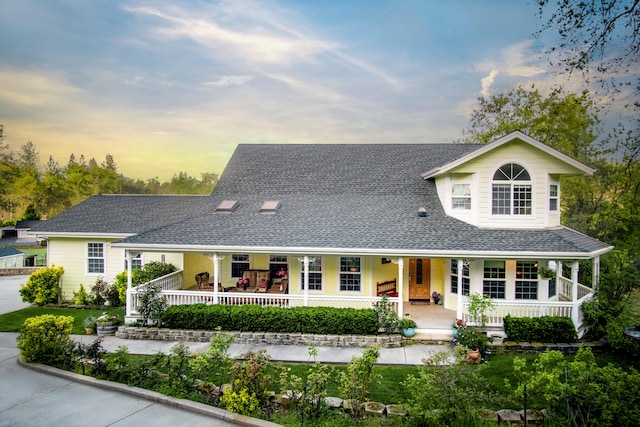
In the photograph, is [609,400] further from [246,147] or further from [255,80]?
[255,80]

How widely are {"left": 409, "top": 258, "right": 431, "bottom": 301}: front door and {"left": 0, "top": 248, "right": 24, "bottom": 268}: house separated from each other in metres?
29.4

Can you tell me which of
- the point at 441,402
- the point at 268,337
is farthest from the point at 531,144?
the point at 268,337

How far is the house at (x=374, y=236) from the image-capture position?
1232cm

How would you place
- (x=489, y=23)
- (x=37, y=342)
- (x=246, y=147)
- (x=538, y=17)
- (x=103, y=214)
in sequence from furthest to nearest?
(x=246, y=147) → (x=103, y=214) → (x=489, y=23) → (x=37, y=342) → (x=538, y=17)

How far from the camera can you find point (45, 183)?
6369 centimetres

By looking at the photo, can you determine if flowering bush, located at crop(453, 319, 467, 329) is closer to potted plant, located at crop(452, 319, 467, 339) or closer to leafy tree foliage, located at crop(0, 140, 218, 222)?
potted plant, located at crop(452, 319, 467, 339)

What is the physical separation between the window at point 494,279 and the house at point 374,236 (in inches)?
1.5

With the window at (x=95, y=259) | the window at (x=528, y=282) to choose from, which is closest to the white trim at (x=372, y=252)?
the window at (x=528, y=282)

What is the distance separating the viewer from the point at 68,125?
24.7 metres

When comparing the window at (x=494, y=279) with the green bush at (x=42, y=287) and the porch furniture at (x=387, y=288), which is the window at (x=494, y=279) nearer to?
the porch furniture at (x=387, y=288)

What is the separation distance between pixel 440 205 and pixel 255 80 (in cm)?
1350

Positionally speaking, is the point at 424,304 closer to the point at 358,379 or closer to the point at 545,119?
the point at 358,379

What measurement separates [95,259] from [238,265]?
273 inches

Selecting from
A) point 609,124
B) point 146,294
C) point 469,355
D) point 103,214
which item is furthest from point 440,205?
point 609,124
